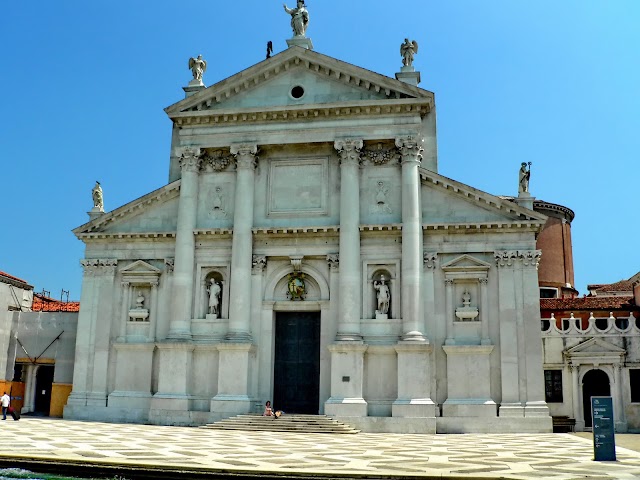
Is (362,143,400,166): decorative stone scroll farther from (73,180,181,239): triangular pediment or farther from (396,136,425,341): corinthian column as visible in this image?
(73,180,181,239): triangular pediment

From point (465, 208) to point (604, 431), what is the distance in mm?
15763

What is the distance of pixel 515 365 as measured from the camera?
1261 inches

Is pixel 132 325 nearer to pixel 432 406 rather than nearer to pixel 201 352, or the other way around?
pixel 201 352

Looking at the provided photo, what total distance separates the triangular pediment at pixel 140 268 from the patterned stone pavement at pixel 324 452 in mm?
8515

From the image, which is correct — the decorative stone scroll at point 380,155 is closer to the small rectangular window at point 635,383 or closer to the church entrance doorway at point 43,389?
the small rectangular window at point 635,383

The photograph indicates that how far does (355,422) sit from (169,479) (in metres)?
16.3

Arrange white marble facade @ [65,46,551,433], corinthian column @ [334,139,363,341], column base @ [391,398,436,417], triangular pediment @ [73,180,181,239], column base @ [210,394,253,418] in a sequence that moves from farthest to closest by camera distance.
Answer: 1. triangular pediment @ [73,180,181,239]
2. corinthian column @ [334,139,363,341]
3. column base @ [210,394,253,418]
4. white marble facade @ [65,46,551,433]
5. column base @ [391,398,436,417]

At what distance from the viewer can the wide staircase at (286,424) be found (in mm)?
30250

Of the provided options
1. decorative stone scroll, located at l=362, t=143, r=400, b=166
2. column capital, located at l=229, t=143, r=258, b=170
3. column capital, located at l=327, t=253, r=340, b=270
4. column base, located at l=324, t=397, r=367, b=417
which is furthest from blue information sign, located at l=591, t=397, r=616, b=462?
column capital, located at l=229, t=143, r=258, b=170

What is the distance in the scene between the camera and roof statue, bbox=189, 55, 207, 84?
125 ft

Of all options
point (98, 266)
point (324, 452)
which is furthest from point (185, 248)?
point (324, 452)

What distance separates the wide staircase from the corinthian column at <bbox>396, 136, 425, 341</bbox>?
16.2 ft

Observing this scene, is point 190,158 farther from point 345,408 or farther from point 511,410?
point 511,410

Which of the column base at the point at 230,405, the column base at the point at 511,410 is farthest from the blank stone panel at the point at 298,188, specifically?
the column base at the point at 511,410
